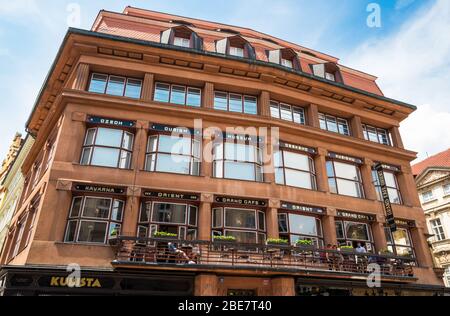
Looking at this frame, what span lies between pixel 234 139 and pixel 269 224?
5.26 meters

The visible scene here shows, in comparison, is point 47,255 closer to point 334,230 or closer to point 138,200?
point 138,200

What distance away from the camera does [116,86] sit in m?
19.5

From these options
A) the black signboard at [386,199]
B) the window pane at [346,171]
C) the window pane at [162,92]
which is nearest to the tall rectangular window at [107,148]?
the window pane at [162,92]

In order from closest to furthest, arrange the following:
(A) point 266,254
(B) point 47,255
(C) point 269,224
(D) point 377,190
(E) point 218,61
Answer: (B) point 47,255, (A) point 266,254, (C) point 269,224, (E) point 218,61, (D) point 377,190

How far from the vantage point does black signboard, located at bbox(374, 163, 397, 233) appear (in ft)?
64.2

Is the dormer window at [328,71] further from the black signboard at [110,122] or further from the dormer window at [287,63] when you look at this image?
the black signboard at [110,122]

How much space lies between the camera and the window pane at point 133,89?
63.8 ft

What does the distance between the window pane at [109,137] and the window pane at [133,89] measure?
8.35ft

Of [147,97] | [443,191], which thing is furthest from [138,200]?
[443,191]

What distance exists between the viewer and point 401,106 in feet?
80.7

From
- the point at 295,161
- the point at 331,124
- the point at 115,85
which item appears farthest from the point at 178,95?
the point at 331,124

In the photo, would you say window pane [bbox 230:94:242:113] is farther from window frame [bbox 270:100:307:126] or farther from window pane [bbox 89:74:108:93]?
window pane [bbox 89:74:108:93]

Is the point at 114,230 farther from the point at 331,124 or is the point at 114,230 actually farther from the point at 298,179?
the point at 331,124

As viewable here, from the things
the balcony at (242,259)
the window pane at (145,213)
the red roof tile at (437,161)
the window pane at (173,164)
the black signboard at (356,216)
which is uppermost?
the red roof tile at (437,161)
